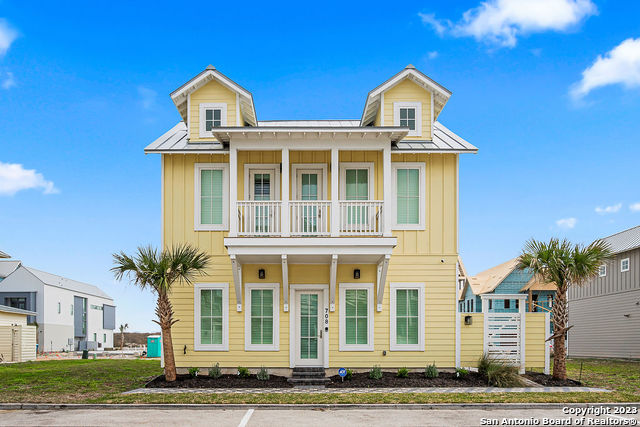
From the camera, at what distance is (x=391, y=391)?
14.3m

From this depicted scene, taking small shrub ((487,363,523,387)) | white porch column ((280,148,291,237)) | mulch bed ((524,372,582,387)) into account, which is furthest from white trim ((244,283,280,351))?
mulch bed ((524,372,582,387))

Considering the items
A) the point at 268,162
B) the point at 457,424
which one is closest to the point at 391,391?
the point at 457,424

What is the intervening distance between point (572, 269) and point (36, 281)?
42429mm

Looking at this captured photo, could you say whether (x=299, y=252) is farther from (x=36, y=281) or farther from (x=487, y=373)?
(x=36, y=281)

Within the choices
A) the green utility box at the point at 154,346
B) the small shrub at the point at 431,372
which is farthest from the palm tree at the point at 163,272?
the green utility box at the point at 154,346

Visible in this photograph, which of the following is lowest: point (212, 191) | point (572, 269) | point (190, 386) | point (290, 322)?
point (190, 386)

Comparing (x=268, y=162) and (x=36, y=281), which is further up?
(x=268, y=162)

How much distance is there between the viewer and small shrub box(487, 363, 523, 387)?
15.3m

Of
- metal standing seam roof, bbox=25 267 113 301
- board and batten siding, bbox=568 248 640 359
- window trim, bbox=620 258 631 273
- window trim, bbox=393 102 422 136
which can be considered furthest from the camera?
metal standing seam roof, bbox=25 267 113 301

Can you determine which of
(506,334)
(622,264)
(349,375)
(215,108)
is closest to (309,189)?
(215,108)

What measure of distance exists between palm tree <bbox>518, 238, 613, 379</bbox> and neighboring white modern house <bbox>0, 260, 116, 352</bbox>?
1589 inches

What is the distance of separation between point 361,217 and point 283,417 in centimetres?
682

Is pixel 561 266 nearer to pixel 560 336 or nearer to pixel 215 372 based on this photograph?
pixel 560 336

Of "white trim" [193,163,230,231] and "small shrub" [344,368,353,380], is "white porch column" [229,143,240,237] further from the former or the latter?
"small shrub" [344,368,353,380]
